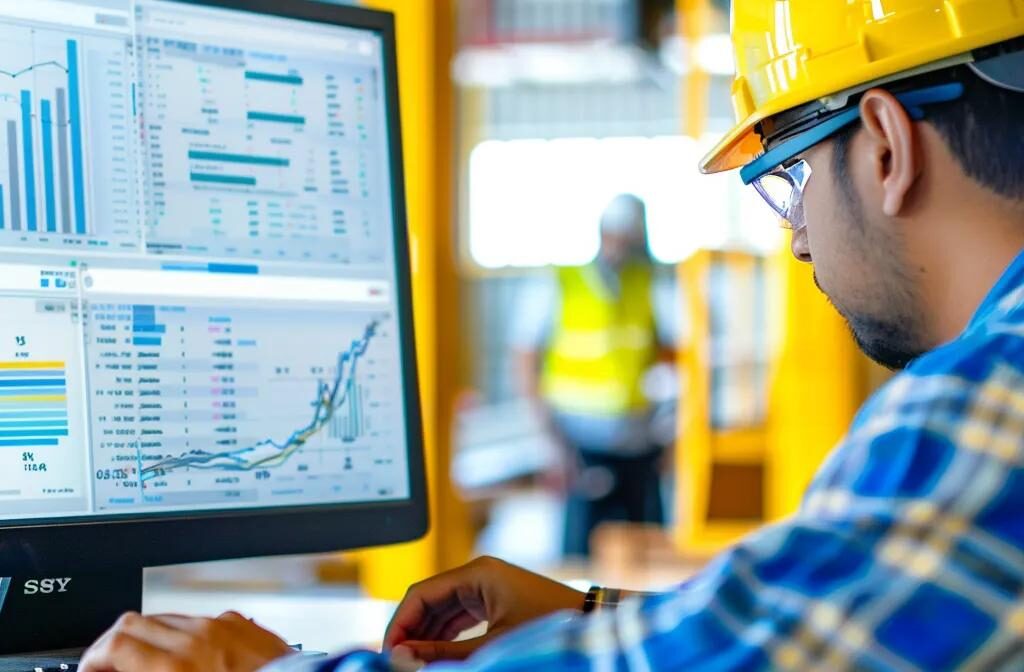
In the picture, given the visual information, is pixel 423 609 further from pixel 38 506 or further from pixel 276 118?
pixel 276 118

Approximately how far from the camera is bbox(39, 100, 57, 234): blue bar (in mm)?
1087

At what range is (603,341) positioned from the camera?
519 cm

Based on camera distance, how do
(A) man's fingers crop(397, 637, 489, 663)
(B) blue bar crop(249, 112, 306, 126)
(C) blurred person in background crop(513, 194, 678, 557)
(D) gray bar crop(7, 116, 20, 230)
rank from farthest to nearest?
(C) blurred person in background crop(513, 194, 678, 557) → (B) blue bar crop(249, 112, 306, 126) → (D) gray bar crop(7, 116, 20, 230) → (A) man's fingers crop(397, 637, 489, 663)

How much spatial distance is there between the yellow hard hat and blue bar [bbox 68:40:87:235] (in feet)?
1.80

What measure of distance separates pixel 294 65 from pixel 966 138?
647 mm

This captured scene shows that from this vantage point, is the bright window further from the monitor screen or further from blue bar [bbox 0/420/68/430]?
blue bar [bbox 0/420/68/430]

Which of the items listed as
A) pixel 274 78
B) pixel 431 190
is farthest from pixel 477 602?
pixel 431 190

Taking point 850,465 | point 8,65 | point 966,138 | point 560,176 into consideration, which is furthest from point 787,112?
point 560,176

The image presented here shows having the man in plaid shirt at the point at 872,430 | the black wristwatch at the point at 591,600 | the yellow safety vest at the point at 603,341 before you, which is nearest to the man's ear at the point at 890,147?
the man in plaid shirt at the point at 872,430

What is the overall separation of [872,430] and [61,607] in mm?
753

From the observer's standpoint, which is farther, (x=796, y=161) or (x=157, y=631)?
(x=796, y=161)

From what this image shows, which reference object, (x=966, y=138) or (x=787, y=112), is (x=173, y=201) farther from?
(x=966, y=138)

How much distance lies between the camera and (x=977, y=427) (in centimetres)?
66

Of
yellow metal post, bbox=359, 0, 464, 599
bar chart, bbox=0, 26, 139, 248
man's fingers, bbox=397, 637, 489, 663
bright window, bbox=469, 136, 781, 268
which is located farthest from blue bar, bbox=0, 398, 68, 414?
bright window, bbox=469, 136, 781, 268
